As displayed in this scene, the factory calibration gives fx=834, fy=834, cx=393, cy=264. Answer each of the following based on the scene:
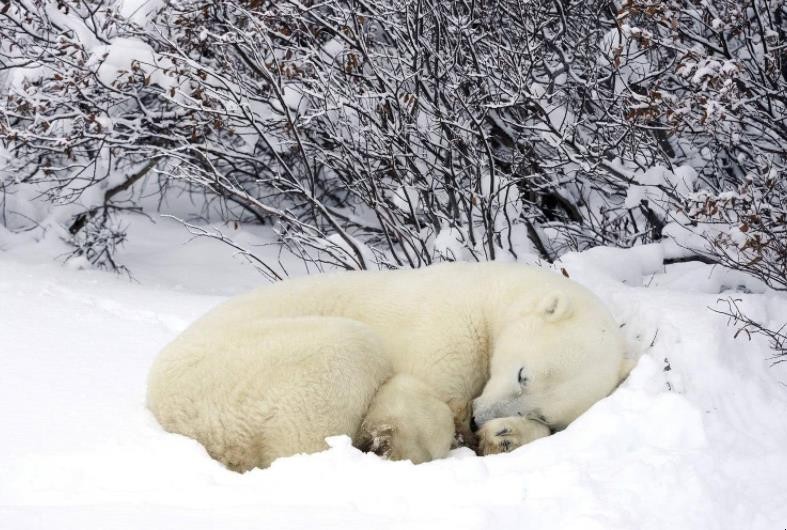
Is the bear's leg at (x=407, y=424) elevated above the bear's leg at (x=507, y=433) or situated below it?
above

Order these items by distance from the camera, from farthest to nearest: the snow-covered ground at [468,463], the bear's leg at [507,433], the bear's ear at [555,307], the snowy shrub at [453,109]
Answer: the snowy shrub at [453,109]
the bear's ear at [555,307]
the bear's leg at [507,433]
the snow-covered ground at [468,463]

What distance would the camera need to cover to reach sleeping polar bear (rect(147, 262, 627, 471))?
10.4ft

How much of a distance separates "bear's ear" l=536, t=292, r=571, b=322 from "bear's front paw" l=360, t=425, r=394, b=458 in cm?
91

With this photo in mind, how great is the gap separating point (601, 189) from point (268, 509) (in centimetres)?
512

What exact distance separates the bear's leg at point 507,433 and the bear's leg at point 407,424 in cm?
14

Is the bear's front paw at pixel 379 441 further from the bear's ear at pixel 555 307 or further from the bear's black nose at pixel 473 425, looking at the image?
the bear's ear at pixel 555 307

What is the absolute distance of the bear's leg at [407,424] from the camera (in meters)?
3.20

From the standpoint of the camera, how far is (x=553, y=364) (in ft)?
11.6

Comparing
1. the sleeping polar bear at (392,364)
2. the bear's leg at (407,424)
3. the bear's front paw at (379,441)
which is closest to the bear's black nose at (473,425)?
the sleeping polar bear at (392,364)

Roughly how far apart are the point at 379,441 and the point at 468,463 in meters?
0.46

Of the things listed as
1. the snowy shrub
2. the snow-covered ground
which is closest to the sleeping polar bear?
the snow-covered ground

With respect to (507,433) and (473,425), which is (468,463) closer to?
(507,433)

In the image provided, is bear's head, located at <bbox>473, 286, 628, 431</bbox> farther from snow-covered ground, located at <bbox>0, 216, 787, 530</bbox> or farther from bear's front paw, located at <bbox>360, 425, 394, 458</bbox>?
bear's front paw, located at <bbox>360, 425, 394, 458</bbox>

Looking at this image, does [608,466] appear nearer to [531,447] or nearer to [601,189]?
[531,447]
